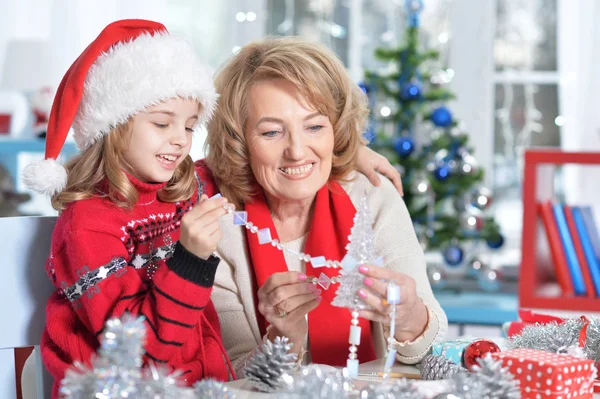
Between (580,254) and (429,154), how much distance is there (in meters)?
0.92

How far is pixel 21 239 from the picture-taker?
1.48 m

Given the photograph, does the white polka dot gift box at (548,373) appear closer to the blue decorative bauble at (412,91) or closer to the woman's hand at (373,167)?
the woman's hand at (373,167)

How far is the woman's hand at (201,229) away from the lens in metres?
1.28

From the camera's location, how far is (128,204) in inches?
58.1

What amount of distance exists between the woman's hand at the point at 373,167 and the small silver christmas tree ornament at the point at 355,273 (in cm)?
77

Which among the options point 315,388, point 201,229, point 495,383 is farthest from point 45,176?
point 495,383

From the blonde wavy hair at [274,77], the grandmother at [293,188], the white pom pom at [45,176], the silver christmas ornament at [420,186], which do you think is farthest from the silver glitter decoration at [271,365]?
the silver christmas ornament at [420,186]

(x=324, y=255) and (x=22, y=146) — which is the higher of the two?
(x=22, y=146)

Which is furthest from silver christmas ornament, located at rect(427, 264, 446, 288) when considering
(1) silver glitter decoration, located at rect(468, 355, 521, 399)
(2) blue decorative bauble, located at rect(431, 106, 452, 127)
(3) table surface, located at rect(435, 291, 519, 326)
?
(1) silver glitter decoration, located at rect(468, 355, 521, 399)

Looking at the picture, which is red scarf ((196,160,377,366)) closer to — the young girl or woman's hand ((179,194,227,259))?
the young girl

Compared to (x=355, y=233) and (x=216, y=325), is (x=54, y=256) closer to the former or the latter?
(x=216, y=325)

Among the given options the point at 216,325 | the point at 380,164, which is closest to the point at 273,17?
the point at 380,164

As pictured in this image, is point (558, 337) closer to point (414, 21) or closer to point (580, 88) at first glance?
point (414, 21)

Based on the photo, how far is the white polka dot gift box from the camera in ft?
3.59
